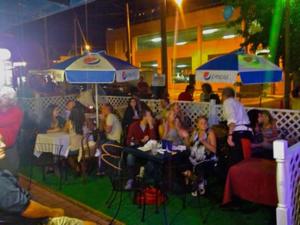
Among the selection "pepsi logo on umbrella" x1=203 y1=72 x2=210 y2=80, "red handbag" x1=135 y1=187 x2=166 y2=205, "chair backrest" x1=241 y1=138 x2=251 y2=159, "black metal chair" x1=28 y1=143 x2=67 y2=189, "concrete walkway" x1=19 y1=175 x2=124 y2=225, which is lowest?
"concrete walkway" x1=19 y1=175 x2=124 y2=225

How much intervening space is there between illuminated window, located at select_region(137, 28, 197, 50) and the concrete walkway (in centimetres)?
2267

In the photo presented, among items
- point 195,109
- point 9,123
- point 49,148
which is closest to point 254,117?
point 195,109

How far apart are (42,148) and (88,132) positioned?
926 millimetres

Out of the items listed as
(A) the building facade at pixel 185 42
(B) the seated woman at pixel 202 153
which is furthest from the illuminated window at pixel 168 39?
(B) the seated woman at pixel 202 153

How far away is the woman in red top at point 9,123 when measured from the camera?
5590 millimetres

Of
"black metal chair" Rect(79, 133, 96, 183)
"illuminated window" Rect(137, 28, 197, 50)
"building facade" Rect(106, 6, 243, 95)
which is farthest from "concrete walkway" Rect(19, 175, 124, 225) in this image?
"illuminated window" Rect(137, 28, 197, 50)

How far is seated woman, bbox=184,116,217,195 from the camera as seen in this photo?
5.39m

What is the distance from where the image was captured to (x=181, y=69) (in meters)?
29.1

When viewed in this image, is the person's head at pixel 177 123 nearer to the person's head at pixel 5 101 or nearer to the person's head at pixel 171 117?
the person's head at pixel 171 117

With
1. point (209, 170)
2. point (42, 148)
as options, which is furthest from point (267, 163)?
point (42, 148)

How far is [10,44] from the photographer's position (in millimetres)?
15797

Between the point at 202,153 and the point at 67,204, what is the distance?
2236 mm

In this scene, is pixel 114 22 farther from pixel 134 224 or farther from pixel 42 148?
pixel 134 224

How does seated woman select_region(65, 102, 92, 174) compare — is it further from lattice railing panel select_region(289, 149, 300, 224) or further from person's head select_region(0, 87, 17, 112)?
lattice railing panel select_region(289, 149, 300, 224)
